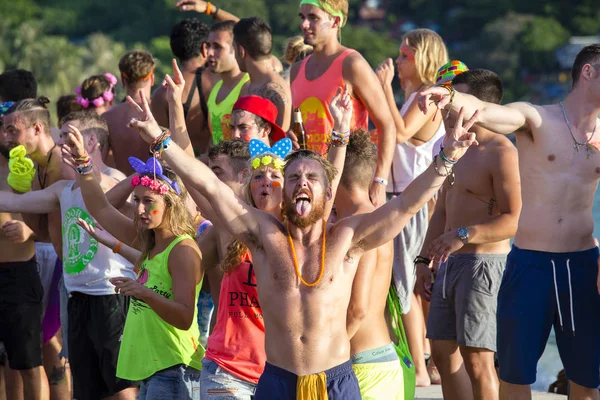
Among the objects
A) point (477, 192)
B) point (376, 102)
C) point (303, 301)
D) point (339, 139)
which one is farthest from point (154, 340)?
point (376, 102)

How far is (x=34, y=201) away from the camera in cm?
682

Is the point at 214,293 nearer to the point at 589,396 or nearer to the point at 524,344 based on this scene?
the point at 524,344

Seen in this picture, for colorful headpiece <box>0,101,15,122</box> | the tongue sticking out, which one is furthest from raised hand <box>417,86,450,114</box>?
colorful headpiece <box>0,101,15,122</box>

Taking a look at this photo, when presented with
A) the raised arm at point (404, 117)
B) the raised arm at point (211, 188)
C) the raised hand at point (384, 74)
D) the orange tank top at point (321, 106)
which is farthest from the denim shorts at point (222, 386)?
the raised hand at point (384, 74)

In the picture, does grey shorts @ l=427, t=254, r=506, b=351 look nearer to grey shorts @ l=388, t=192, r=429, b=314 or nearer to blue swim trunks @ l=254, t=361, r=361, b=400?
grey shorts @ l=388, t=192, r=429, b=314

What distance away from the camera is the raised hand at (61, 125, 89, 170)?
19.0 ft

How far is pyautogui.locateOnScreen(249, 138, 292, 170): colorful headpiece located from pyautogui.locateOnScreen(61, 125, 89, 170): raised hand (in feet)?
3.06

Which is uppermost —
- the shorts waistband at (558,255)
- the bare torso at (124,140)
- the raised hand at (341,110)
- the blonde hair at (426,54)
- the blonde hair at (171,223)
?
the blonde hair at (426,54)

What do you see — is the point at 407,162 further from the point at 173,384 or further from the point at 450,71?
the point at 173,384

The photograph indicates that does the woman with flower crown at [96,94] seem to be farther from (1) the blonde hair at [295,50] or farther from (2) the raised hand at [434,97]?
(2) the raised hand at [434,97]

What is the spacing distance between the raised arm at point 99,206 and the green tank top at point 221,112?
155cm

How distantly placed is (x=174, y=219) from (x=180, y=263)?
294 millimetres

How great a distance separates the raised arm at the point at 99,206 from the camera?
591 cm

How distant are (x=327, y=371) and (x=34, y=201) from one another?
279 centimetres
